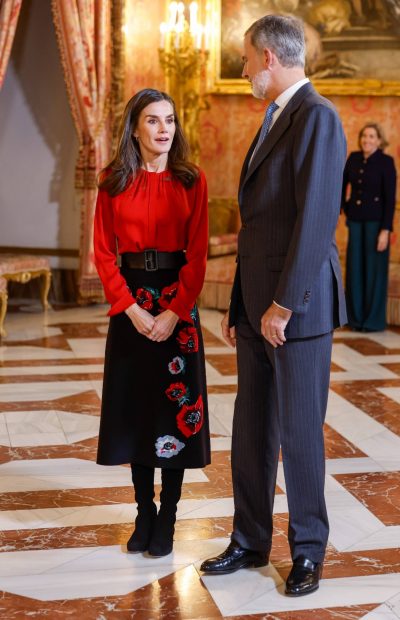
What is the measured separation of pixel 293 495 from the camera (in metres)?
2.98

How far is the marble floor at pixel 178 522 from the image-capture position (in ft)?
9.75

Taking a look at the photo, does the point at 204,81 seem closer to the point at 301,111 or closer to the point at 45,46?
the point at 45,46

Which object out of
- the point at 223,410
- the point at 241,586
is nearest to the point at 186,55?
the point at 223,410

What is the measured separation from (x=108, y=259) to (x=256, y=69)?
82cm

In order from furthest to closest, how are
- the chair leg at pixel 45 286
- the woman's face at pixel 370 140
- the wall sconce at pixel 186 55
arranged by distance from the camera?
the wall sconce at pixel 186 55 < the chair leg at pixel 45 286 < the woman's face at pixel 370 140

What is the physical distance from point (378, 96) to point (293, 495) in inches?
291

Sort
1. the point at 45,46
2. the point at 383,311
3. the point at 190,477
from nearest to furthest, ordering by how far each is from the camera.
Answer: the point at 190,477, the point at 383,311, the point at 45,46

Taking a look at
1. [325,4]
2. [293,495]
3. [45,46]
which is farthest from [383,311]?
[293,495]

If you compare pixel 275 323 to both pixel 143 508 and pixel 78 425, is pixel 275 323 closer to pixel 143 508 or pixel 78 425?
pixel 143 508

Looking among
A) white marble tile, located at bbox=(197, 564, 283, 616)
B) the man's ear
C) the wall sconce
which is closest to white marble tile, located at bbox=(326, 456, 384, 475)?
white marble tile, located at bbox=(197, 564, 283, 616)

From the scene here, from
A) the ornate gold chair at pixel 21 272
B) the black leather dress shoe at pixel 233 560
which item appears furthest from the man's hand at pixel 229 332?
the ornate gold chair at pixel 21 272

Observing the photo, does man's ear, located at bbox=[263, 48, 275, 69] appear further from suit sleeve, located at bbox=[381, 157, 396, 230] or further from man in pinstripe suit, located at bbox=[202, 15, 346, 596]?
suit sleeve, located at bbox=[381, 157, 396, 230]

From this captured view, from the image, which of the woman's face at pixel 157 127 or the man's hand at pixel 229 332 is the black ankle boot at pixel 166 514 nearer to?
the man's hand at pixel 229 332

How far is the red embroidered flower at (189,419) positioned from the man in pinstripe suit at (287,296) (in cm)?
17
